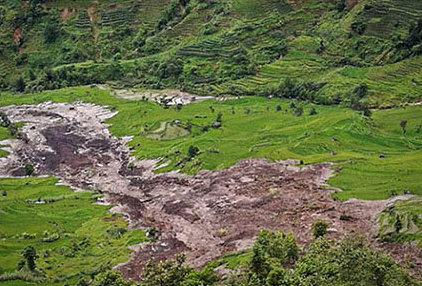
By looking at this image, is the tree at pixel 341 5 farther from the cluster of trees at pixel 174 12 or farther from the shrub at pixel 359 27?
the cluster of trees at pixel 174 12

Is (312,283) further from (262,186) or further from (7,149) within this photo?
(7,149)

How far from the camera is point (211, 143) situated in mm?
67250

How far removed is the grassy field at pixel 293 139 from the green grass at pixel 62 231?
38.7ft

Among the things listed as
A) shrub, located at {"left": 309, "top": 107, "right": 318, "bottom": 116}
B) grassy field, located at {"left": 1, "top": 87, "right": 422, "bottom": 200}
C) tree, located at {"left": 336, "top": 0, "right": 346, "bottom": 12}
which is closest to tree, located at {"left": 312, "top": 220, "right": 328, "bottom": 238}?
grassy field, located at {"left": 1, "top": 87, "right": 422, "bottom": 200}

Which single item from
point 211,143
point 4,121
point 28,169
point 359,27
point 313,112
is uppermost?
point 359,27

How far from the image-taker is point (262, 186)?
2121 inches

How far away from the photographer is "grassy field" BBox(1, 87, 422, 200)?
53.5 metres

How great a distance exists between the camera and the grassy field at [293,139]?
176ft

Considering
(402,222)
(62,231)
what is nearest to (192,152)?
(62,231)

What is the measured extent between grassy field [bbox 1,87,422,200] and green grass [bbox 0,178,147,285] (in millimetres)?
11799

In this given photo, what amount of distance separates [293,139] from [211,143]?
9.21 metres

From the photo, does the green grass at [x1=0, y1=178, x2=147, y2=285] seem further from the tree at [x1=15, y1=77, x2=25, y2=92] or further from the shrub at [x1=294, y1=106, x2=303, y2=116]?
the tree at [x1=15, y1=77, x2=25, y2=92]

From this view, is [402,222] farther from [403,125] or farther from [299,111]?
[299,111]

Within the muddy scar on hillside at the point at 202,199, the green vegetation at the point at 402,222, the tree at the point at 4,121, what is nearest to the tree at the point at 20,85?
the tree at the point at 4,121
